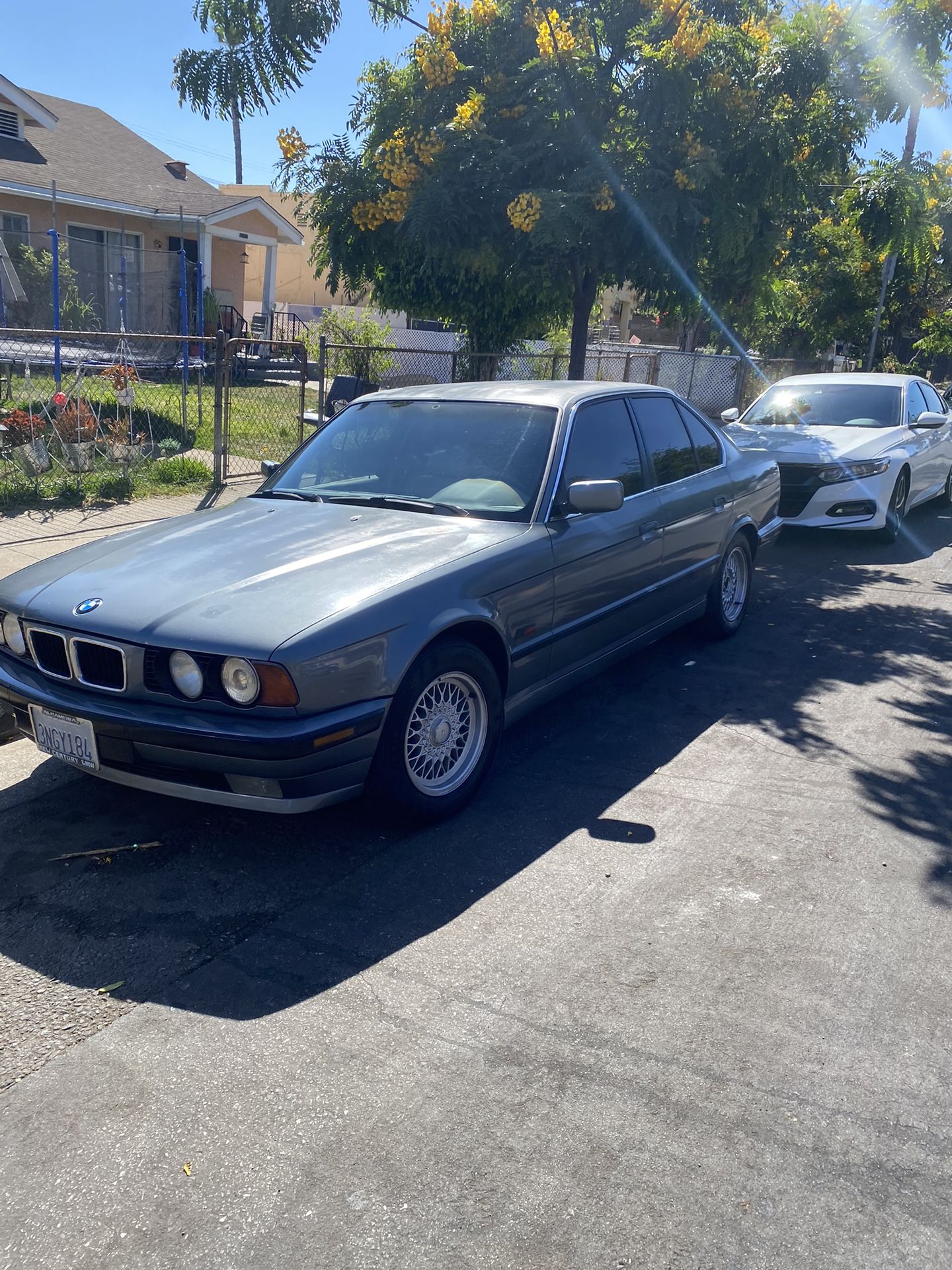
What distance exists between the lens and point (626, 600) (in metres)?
5.43

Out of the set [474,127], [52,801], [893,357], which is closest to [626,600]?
[52,801]

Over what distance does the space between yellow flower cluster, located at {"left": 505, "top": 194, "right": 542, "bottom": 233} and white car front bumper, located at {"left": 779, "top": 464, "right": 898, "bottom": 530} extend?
3.11 m

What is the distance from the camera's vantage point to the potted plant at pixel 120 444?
1092cm

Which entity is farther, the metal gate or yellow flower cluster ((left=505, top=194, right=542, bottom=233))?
the metal gate

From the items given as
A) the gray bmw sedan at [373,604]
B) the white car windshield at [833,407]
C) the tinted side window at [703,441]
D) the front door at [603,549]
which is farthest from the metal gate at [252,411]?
the front door at [603,549]

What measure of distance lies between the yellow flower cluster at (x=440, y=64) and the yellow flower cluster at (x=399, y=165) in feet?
1.74

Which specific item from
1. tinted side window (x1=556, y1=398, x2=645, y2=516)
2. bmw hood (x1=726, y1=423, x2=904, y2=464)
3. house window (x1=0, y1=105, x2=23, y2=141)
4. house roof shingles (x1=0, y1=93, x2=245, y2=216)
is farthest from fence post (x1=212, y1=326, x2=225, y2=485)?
house window (x1=0, y1=105, x2=23, y2=141)

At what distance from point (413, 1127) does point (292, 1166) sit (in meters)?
0.31

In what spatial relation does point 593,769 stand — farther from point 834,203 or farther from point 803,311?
point 803,311

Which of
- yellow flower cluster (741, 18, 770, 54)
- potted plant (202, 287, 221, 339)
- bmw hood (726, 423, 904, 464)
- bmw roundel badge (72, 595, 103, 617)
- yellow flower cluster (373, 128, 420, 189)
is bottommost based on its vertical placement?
bmw roundel badge (72, 595, 103, 617)

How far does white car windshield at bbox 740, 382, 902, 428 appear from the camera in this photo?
10852mm

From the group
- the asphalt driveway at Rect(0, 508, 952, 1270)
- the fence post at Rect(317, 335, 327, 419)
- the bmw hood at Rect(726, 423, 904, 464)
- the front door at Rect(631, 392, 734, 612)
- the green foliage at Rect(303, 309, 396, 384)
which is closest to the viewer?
the asphalt driveway at Rect(0, 508, 952, 1270)

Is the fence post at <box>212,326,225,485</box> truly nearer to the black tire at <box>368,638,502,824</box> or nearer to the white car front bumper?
the white car front bumper

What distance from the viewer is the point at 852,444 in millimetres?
10141
